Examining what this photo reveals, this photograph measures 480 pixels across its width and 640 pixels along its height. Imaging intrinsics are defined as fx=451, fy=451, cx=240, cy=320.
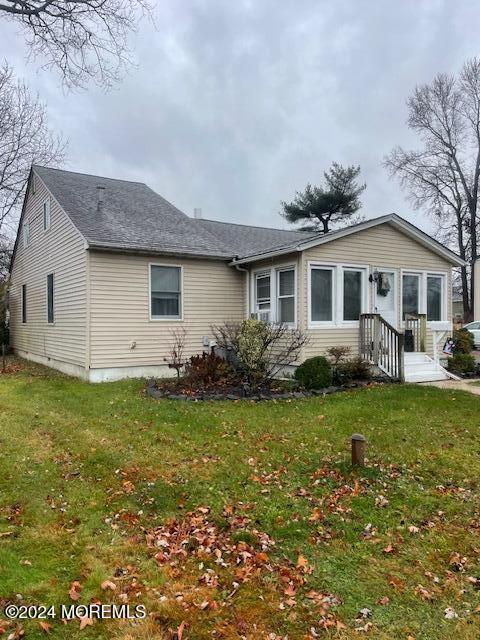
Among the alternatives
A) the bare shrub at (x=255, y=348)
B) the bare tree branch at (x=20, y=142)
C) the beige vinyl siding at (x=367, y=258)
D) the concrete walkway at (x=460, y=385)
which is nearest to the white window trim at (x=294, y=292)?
the beige vinyl siding at (x=367, y=258)

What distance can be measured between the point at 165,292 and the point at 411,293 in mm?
6518

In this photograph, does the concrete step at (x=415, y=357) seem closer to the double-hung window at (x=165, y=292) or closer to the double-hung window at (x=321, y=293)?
the double-hung window at (x=321, y=293)

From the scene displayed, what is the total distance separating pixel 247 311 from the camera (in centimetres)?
1251

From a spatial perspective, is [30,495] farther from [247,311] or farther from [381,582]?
[247,311]

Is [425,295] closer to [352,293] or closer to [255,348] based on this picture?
[352,293]

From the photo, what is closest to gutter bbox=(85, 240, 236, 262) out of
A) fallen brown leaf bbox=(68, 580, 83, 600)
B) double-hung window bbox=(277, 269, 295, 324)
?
double-hung window bbox=(277, 269, 295, 324)

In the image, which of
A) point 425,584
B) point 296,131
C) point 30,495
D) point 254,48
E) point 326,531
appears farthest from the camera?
point 296,131

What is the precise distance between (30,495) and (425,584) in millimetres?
3517

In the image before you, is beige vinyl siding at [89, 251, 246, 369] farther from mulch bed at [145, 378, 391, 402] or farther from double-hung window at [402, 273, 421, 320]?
double-hung window at [402, 273, 421, 320]

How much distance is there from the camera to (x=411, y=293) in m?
12.1

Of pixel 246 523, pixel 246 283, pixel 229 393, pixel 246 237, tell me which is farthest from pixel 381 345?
pixel 246 523

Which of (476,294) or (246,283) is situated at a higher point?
(476,294)

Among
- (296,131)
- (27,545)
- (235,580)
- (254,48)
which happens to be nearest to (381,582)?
(235,580)

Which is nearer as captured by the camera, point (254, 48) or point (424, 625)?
point (424, 625)
